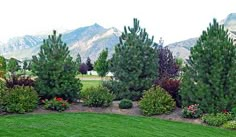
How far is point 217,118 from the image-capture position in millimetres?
19797

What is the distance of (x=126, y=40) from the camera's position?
26.7 meters

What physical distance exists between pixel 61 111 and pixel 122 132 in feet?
22.2

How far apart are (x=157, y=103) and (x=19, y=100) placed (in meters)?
7.57

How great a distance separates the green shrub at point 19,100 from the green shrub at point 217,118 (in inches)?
361

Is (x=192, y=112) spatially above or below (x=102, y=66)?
below

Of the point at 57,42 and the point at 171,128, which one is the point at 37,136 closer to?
the point at 171,128

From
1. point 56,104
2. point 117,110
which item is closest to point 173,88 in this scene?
A: point 117,110

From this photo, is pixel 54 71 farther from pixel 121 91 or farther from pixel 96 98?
pixel 121 91

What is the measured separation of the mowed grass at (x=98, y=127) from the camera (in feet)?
46.5

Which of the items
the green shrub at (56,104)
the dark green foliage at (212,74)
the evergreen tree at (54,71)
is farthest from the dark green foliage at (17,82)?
the dark green foliage at (212,74)

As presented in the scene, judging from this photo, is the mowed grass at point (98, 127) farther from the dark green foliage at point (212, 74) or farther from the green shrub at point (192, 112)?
the dark green foliage at point (212, 74)

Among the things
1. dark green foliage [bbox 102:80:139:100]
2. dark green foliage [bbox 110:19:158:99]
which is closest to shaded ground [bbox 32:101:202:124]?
dark green foliage [bbox 102:80:139:100]

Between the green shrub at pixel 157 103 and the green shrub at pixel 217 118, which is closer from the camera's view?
the green shrub at pixel 217 118

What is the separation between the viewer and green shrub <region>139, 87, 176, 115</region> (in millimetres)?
21575
